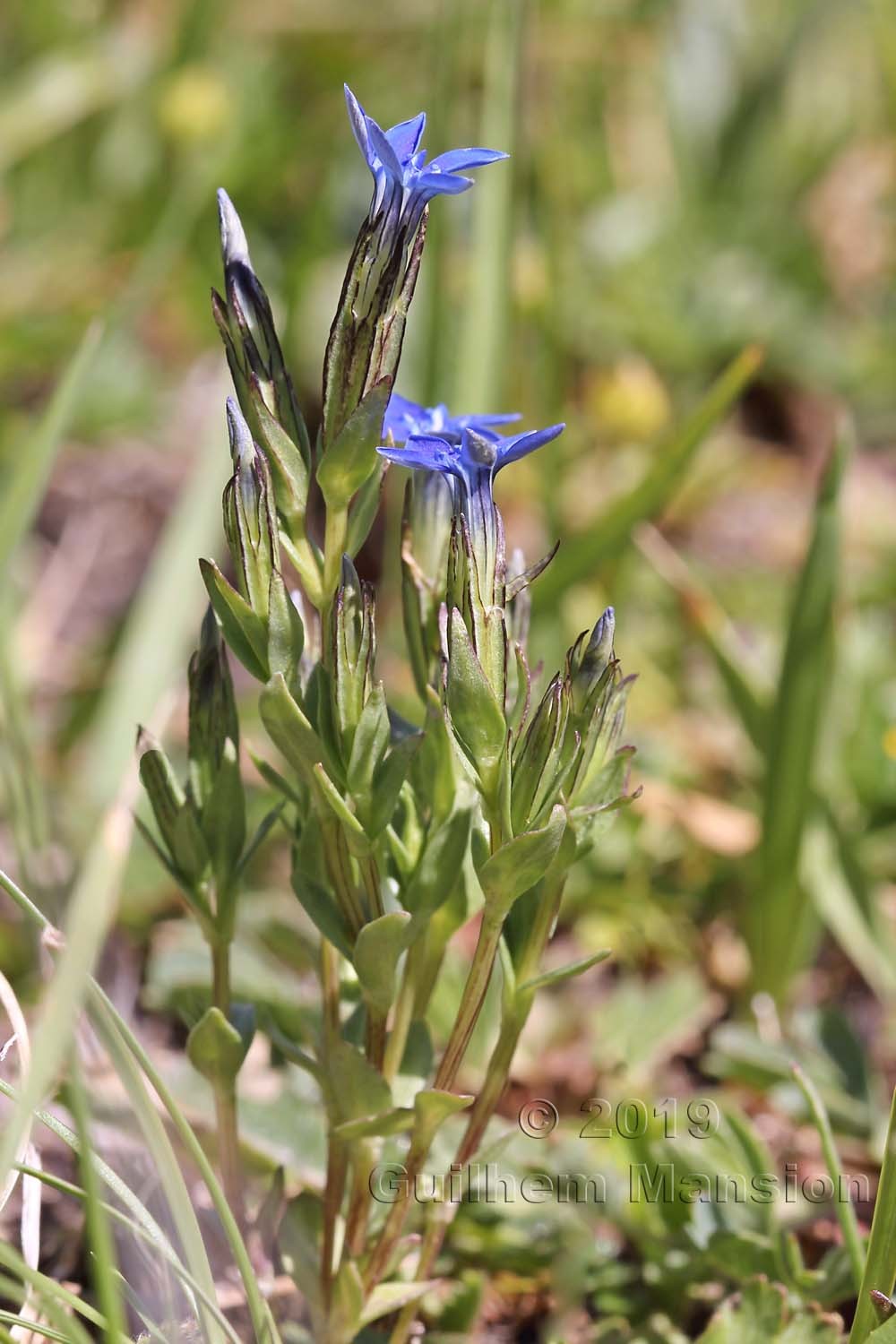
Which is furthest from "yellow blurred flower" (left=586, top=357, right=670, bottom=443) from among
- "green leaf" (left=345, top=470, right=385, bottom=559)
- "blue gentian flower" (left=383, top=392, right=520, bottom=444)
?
"green leaf" (left=345, top=470, right=385, bottom=559)

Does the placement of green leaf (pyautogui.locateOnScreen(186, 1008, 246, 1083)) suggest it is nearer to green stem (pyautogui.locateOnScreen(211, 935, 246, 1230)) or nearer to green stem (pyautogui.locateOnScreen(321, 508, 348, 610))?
green stem (pyautogui.locateOnScreen(211, 935, 246, 1230))

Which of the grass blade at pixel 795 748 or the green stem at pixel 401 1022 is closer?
the green stem at pixel 401 1022

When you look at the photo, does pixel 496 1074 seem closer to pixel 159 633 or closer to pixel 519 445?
pixel 519 445

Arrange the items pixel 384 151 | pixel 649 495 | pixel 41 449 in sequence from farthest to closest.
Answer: pixel 649 495 < pixel 41 449 < pixel 384 151

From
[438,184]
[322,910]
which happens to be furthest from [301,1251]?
[438,184]

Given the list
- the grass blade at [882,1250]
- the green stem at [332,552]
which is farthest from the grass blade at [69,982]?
the grass blade at [882,1250]

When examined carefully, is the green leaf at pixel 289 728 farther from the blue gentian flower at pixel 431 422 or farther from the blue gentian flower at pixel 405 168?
the blue gentian flower at pixel 405 168

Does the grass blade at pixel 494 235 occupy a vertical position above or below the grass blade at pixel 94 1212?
above

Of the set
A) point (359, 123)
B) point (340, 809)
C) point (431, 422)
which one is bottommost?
point (340, 809)
